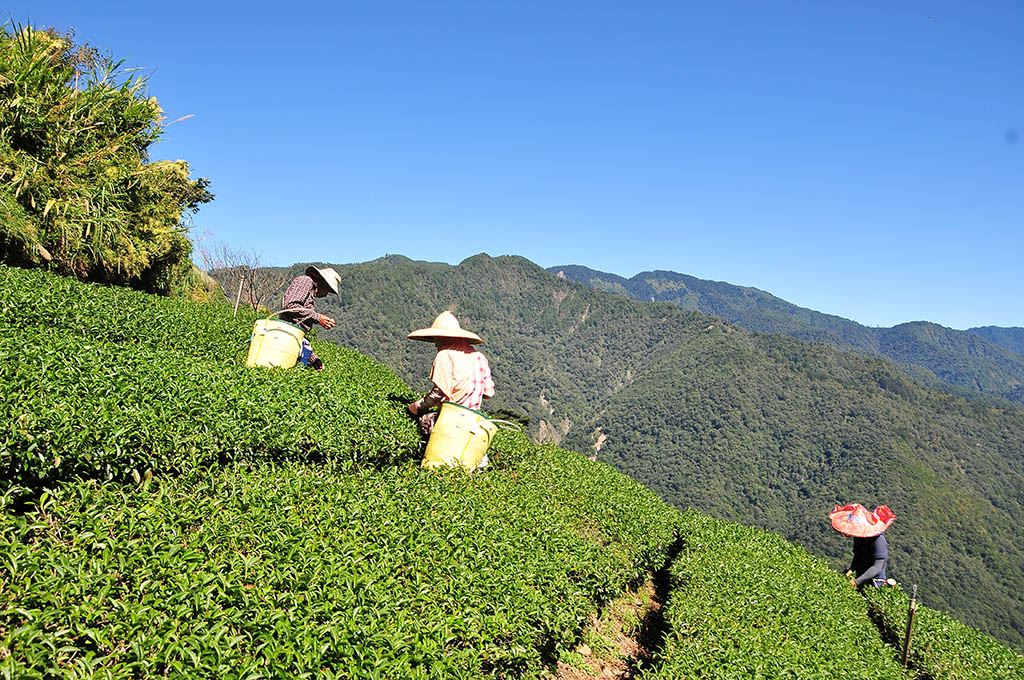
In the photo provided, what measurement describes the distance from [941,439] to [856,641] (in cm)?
15595

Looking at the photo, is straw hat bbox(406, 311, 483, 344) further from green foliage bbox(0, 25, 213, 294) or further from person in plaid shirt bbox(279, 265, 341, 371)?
green foliage bbox(0, 25, 213, 294)

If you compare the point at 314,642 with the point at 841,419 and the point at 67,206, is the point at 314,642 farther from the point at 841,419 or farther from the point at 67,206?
the point at 841,419

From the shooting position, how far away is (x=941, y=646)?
813cm

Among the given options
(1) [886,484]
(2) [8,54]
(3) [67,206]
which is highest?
(2) [8,54]

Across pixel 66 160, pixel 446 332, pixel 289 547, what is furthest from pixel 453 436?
pixel 66 160

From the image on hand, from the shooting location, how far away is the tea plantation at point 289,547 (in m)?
2.74

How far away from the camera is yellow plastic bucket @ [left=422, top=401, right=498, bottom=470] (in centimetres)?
646

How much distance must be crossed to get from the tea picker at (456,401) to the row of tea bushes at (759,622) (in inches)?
100

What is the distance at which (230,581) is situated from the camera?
3.05 meters

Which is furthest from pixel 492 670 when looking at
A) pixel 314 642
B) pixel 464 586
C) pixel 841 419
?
pixel 841 419

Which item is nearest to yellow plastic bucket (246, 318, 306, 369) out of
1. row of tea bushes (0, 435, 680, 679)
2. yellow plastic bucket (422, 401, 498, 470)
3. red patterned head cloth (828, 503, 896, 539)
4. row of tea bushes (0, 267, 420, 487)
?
row of tea bushes (0, 267, 420, 487)

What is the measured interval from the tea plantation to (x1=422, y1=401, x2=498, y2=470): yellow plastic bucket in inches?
9.7

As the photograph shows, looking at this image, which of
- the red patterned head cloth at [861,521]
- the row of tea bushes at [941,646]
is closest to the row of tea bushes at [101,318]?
the red patterned head cloth at [861,521]

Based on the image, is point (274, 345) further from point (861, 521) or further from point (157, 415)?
point (861, 521)
